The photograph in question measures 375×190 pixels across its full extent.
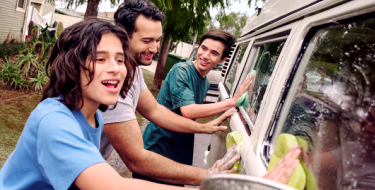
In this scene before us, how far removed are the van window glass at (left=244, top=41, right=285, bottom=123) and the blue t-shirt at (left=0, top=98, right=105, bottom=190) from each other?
113cm

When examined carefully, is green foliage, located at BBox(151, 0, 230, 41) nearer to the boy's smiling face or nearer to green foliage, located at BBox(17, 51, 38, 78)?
green foliage, located at BBox(17, 51, 38, 78)

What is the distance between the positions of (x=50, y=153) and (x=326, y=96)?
1.13 metres

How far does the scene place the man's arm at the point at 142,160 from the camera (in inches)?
66.2

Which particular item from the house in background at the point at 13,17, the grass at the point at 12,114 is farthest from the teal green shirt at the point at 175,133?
the house in background at the point at 13,17

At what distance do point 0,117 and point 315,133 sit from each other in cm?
511

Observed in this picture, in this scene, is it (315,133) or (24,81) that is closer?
(315,133)

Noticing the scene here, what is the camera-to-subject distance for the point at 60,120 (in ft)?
3.63

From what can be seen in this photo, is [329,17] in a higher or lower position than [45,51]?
higher

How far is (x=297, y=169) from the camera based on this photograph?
1000 mm

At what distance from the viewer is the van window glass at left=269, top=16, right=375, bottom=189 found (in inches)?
38.7

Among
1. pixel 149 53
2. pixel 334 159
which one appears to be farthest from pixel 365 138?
pixel 149 53

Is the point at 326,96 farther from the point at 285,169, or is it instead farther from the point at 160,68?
the point at 160,68

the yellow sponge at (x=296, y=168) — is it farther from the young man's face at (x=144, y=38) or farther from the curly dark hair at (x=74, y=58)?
the young man's face at (x=144, y=38)

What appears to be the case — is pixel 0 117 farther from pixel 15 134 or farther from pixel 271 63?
pixel 271 63
